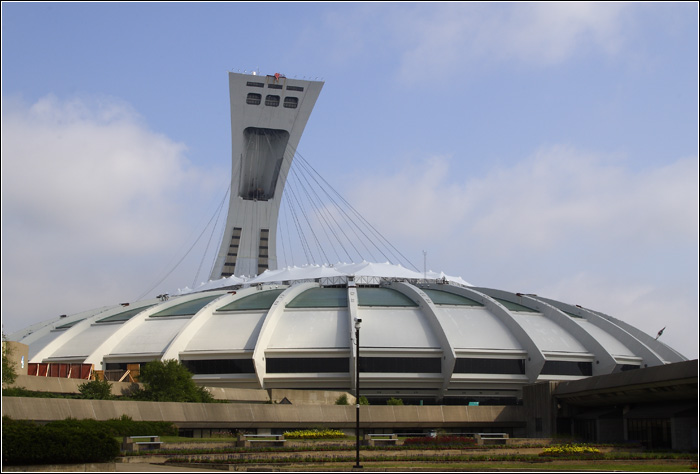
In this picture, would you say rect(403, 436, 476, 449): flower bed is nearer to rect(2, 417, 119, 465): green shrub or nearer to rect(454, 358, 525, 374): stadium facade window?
rect(2, 417, 119, 465): green shrub

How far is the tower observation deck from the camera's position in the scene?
74.1 metres

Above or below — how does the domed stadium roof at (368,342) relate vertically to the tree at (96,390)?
above

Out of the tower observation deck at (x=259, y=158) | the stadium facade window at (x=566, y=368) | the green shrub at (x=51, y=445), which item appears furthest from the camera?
the tower observation deck at (x=259, y=158)

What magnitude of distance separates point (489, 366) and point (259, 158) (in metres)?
38.6

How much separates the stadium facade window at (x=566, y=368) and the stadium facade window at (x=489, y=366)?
1.53 meters

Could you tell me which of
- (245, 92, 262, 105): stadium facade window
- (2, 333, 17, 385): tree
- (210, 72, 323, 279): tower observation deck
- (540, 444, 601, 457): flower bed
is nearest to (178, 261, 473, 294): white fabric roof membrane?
(210, 72, 323, 279): tower observation deck

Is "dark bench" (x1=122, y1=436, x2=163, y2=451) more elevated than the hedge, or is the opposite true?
the hedge

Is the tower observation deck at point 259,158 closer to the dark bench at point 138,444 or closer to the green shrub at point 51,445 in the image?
the dark bench at point 138,444

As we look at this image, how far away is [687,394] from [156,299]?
40714 millimetres

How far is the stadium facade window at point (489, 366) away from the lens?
1793 inches

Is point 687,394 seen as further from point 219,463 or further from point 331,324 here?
point 331,324

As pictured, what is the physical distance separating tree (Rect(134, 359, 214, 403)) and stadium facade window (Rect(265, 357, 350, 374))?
262 inches

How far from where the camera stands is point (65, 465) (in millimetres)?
21500

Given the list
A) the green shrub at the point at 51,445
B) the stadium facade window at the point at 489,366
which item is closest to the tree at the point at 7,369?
the green shrub at the point at 51,445
